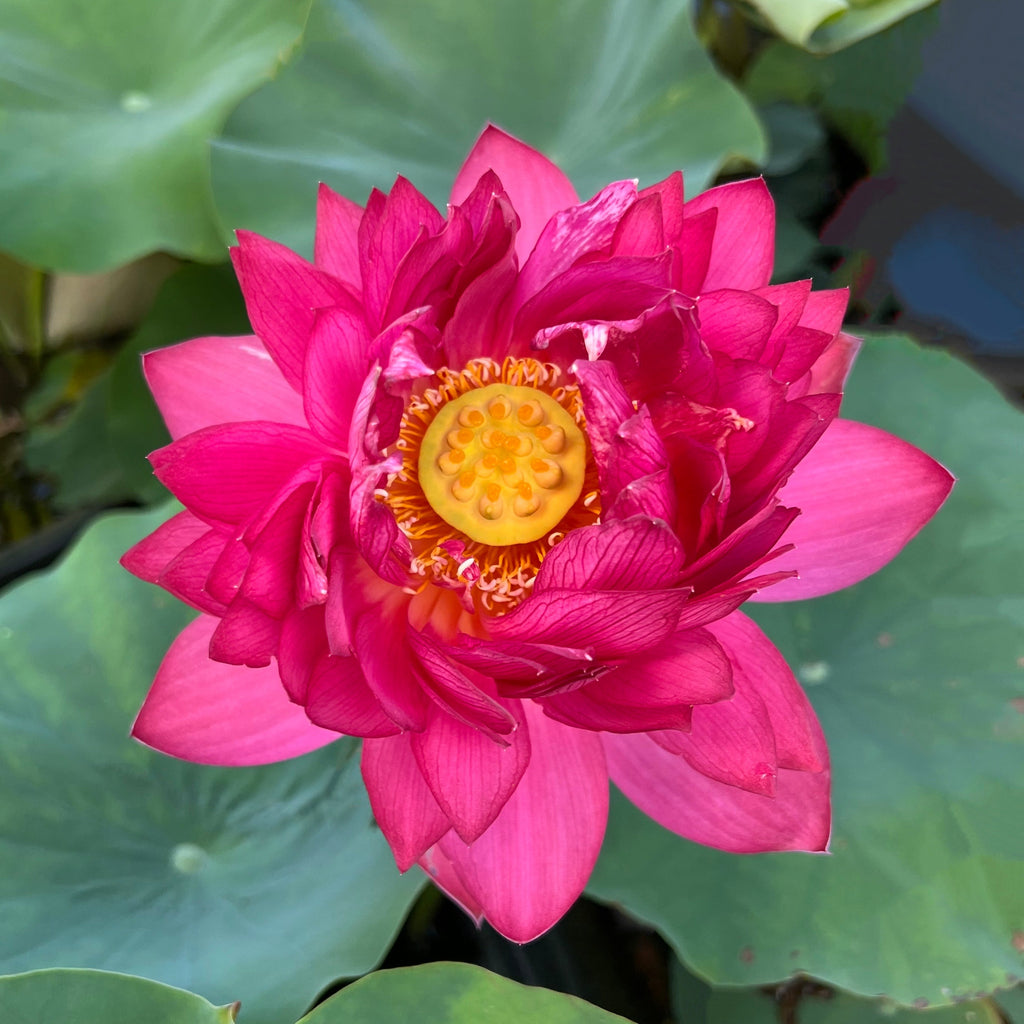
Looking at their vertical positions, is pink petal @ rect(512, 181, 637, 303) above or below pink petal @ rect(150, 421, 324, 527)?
above

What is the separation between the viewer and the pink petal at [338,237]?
2.12 ft

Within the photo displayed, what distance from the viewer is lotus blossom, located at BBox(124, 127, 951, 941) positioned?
1.73ft

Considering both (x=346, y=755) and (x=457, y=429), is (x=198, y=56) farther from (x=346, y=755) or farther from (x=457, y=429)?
(x=346, y=755)

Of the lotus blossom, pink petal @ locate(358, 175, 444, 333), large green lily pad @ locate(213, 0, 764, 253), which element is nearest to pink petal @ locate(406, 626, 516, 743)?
the lotus blossom

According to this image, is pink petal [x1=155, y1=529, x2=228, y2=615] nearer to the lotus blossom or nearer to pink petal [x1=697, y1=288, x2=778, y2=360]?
the lotus blossom

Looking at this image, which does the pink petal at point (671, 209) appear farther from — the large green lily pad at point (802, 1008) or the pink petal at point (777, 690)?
the large green lily pad at point (802, 1008)

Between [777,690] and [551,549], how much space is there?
19 centimetres

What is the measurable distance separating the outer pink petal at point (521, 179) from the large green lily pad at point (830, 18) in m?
0.45

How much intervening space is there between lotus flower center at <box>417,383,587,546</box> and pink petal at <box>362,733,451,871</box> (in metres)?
0.23

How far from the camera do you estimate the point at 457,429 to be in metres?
0.79

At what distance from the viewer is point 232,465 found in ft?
1.81

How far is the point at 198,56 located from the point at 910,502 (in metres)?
0.95

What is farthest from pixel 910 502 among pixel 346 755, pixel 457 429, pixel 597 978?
A: pixel 597 978

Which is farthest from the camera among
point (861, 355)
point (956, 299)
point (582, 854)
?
point (956, 299)
